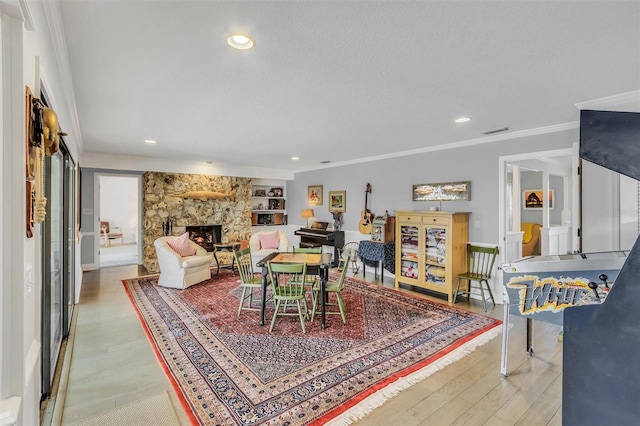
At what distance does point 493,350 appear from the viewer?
3.04m

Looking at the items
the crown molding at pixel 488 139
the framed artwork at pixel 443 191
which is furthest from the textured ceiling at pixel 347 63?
the framed artwork at pixel 443 191

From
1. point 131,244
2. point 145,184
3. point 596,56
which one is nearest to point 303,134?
point 596,56

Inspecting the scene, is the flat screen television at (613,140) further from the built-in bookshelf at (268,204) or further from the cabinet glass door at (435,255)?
the built-in bookshelf at (268,204)

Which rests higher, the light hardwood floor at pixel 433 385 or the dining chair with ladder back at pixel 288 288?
the dining chair with ladder back at pixel 288 288

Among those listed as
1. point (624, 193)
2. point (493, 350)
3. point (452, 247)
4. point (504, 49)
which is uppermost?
point (504, 49)

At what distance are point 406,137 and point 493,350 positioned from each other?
287cm

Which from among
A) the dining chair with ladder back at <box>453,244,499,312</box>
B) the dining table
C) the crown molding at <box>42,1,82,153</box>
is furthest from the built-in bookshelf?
the crown molding at <box>42,1,82,153</box>

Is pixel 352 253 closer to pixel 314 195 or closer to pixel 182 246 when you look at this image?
pixel 314 195

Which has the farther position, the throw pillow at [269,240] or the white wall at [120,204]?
the white wall at [120,204]

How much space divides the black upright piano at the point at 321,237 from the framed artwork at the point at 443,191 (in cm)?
199

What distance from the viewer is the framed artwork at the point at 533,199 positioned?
737 cm

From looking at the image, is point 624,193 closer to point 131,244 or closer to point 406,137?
point 406,137

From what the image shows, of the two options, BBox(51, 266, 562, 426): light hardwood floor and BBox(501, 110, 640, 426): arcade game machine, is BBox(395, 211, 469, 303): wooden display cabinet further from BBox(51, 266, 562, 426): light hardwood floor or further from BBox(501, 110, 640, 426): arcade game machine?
BBox(501, 110, 640, 426): arcade game machine

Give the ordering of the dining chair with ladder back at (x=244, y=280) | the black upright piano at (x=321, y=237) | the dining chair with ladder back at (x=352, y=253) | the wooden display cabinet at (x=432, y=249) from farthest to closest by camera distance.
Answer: the black upright piano at (x=321, y=237) → the dining chair with ladder back at (x=352, y=253) → the wooden display cabinet at (x=432, y=249) → the dining chair with ladder back at (x=244, y=280)
